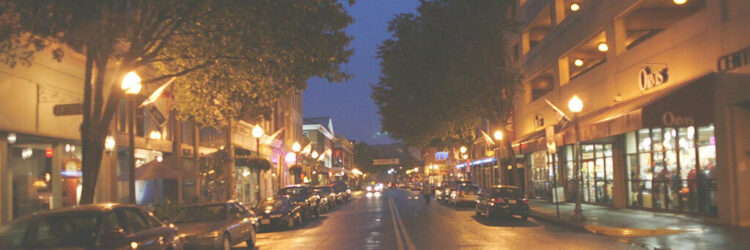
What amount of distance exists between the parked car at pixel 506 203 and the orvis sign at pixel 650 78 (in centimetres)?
612

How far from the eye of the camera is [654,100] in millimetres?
18375

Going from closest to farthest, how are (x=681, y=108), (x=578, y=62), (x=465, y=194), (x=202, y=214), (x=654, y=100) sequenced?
(x=202, y=214) → (x=681, y=108) → (x=654, y=100) → (x=578, y=62) → (x=465, y=194)

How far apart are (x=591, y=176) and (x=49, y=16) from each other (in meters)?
24.6

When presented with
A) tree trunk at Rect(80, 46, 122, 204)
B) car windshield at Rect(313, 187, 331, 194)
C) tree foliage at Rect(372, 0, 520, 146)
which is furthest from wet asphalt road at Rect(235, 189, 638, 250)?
car windshield at Rect(313, 187, 331, 194)

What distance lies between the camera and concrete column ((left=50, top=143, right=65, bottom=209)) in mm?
19109

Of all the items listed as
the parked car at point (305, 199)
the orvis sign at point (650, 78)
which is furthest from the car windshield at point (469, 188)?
the orvis sign at point (650, 78)

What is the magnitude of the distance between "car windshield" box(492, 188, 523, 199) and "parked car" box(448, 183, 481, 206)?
10.1 meters

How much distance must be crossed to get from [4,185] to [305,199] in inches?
529

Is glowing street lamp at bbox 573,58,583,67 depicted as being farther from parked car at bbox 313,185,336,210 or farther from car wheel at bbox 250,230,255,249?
car wheel at bbox 250,230,255,249

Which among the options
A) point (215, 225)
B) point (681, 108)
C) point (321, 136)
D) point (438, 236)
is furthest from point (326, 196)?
point (321, 136)

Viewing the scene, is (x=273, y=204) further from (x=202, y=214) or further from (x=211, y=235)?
(x=211, y=235)

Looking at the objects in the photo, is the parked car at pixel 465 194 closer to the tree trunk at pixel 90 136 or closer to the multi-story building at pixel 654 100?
the multi-story building at pixel 654 100

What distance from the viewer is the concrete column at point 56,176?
1911 cm

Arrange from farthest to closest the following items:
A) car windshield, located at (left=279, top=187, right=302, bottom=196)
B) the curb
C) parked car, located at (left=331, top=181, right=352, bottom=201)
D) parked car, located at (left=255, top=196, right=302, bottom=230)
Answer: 1. parked car, located at (left=331, top=181, right=352, bottom=201)
2. car windshield, located at (left=279, top=187, right=302, bottom=196)
3. parked car, located at (left=255, top=196, right=302, bottom=230)
4. the curb
